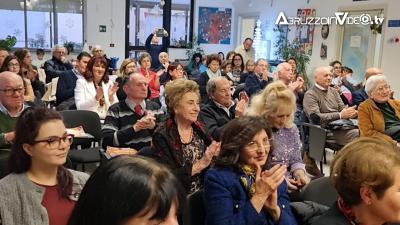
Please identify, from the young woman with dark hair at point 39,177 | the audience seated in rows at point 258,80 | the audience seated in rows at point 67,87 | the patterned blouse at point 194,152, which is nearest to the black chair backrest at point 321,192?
the patterned blouse at point 194,152

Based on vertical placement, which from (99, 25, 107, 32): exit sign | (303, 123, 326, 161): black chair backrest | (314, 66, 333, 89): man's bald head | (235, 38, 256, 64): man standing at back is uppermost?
(99, 25, 107, 32): exit sign

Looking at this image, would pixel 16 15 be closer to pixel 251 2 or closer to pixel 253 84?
pixel 251 2

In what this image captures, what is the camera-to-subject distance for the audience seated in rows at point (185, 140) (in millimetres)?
2617

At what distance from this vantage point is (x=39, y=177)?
1897mm

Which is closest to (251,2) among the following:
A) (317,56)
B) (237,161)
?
(317,56)

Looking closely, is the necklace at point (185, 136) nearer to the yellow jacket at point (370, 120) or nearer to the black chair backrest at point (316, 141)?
the black chair backrest at point (316, 141)

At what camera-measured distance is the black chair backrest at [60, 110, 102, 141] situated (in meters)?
3.92

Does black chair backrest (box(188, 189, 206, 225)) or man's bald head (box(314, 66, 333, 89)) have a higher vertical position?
man's bald head (box(314, 66, 333, 89))

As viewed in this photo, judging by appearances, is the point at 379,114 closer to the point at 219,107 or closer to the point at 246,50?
the point at 219,107

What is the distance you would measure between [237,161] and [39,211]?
0.92 m

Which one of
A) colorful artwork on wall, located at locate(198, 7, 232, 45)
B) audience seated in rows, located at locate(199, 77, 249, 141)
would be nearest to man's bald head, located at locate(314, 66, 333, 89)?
audience seated in rows, located at locate(199, 77, 249, 141)

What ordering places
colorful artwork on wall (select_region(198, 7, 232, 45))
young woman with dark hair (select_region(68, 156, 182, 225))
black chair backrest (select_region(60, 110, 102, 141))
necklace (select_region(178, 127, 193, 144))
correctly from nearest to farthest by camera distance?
young woman with dark hair (select_region(68, 156, 182, 225)), necklace (select_region(178, 127, 193, 144)), black chair backrest (select_region(60, 110, 102, 141)), colorful artwork on wall (select_region(198, 7, 232, 45))

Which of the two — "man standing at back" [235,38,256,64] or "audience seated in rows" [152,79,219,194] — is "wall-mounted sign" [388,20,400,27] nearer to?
"man standing at back" [235,38,256,64]

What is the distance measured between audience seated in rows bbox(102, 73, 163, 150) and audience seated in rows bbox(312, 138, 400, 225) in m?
1.94
